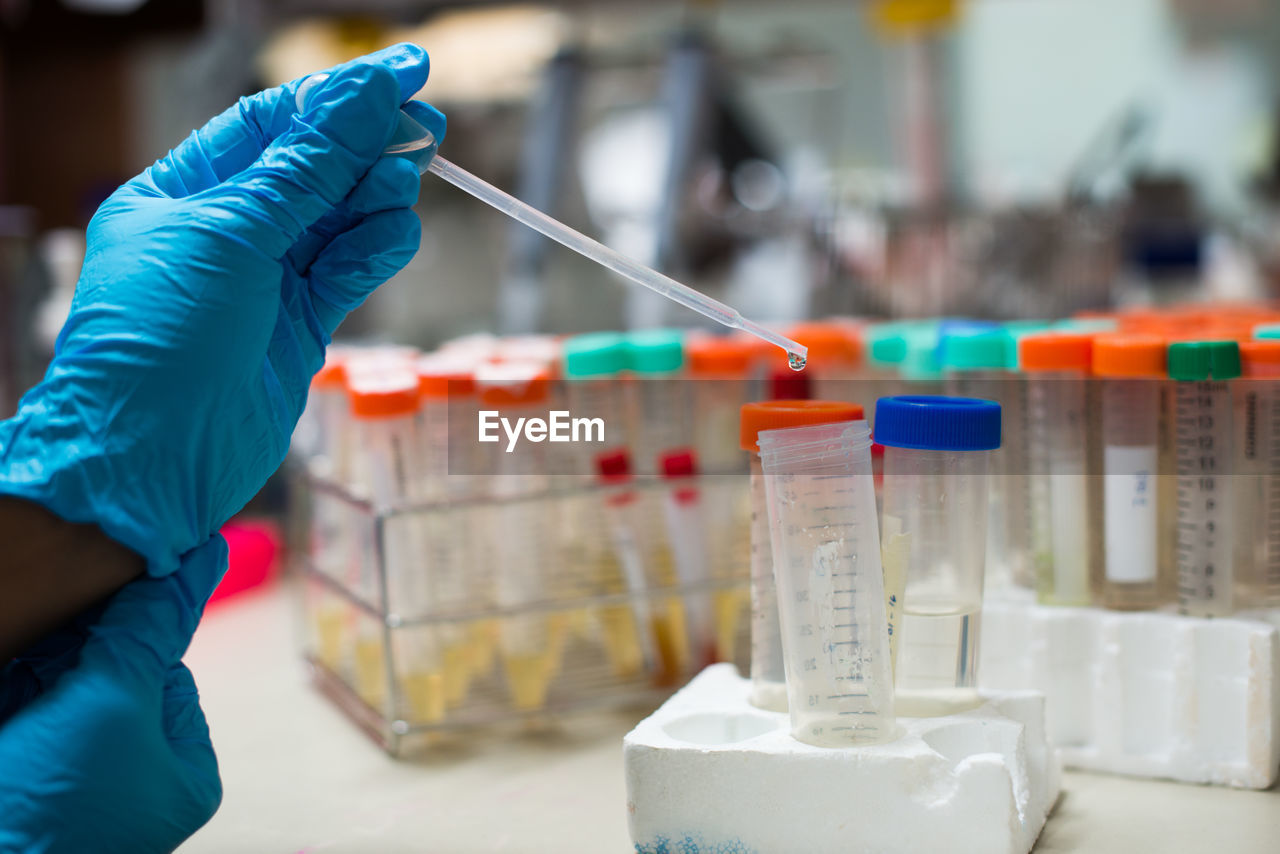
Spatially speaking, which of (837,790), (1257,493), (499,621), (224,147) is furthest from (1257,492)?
(224,147)

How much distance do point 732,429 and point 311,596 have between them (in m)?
0.58

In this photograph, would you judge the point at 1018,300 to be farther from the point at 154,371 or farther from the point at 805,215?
the point at 154,371

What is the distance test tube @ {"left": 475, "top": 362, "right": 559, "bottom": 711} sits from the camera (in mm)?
1120

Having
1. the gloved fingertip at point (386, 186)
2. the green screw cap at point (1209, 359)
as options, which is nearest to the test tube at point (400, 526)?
the gloved fingertip at point (386, 186)

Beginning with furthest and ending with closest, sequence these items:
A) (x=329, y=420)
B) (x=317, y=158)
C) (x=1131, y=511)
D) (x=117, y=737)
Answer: (x=329, y=420) → (x=1131, y=511) → (x=317, y=158) → (x=117, y=737)

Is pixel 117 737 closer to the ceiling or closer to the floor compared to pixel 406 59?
closer to the floor

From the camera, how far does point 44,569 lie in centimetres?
77

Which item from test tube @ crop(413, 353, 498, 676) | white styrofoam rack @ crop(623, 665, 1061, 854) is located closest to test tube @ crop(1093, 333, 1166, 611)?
white styrofoam rack @ crop(623, 665, 1061, 854)

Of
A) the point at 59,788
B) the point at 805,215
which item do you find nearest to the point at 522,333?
the point at 805,215

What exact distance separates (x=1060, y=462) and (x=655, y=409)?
1.39 feet

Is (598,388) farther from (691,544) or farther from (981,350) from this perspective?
(981,350)

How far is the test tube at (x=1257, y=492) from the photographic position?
3.13 ft

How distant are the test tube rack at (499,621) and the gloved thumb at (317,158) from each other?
0.33 meters

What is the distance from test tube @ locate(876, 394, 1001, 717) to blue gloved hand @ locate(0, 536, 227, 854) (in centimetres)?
52
